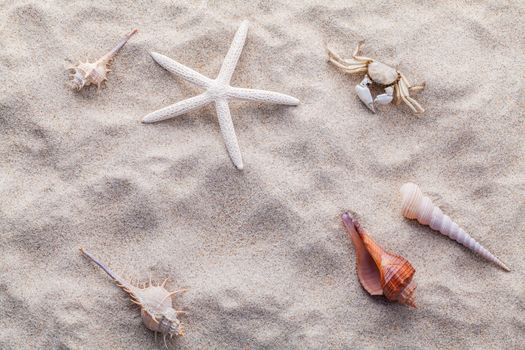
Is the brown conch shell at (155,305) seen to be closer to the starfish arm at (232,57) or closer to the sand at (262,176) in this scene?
the sand at (262,176)

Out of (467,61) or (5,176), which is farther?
(467,61)

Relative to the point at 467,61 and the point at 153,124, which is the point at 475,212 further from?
the point at 153,124

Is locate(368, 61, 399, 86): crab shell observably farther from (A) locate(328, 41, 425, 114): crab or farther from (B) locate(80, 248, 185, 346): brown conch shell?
(B) locate(80, 248, 185, 346): brown conch shell

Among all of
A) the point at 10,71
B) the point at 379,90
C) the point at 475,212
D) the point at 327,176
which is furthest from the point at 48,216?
the point at 475,212

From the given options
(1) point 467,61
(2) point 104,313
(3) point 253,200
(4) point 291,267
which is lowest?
(2) point 104,313

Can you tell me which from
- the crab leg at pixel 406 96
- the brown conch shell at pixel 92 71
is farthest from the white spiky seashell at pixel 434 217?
the brown conch shell at pixel 92 71

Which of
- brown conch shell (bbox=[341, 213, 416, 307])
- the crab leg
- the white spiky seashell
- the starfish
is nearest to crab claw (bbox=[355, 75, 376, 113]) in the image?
the crab leg

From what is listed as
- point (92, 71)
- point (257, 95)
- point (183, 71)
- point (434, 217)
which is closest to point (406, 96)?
point (434, 217)
